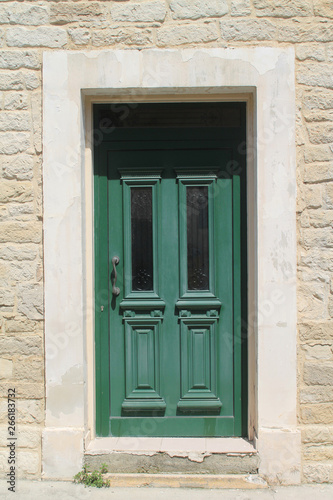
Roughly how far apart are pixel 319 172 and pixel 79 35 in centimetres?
201

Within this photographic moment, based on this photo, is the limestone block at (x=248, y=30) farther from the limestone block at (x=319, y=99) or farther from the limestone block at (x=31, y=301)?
the limestone block at (x=31, y=301)

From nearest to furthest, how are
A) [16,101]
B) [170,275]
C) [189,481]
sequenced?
[189,481] < [16,101] < [170,275]

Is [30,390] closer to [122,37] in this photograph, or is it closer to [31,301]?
[31,301]

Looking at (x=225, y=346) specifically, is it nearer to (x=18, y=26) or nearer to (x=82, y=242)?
(x=82, y=242)

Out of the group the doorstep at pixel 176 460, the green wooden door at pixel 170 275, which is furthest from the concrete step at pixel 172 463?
the green wooden door at pixel 170 275

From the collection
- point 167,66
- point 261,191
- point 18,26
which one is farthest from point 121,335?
point 18,26

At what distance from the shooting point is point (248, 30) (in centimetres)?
340

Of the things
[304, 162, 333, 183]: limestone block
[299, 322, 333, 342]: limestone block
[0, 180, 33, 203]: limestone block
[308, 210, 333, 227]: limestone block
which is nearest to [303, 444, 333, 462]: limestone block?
[299, 322, 333, 342]: limestone block

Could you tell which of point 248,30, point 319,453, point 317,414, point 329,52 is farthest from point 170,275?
point 329,52

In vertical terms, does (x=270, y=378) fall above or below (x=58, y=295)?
below

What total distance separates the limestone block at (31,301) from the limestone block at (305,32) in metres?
2.55

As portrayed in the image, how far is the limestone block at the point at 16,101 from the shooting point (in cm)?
345

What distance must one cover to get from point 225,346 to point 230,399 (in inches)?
16.4

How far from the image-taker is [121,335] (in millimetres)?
3711
